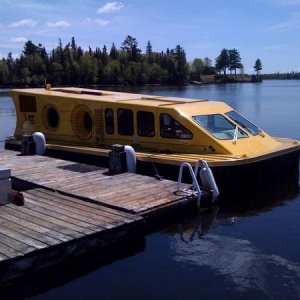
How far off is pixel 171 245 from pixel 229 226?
156 cm

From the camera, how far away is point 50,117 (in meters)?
14.8

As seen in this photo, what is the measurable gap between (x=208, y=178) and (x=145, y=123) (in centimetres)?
282

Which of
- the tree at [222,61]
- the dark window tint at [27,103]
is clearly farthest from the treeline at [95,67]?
the dark window tint at [27,103]

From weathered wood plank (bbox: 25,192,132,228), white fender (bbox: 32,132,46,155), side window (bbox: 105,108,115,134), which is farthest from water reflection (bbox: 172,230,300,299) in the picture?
white fender (bbox: 32,132,46,155)

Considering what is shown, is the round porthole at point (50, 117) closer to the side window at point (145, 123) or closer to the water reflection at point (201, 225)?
the side window at point (145, 123)

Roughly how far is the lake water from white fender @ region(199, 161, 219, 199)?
587mm

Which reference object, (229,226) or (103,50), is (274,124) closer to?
(229,226)

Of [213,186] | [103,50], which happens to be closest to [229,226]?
[213,186]

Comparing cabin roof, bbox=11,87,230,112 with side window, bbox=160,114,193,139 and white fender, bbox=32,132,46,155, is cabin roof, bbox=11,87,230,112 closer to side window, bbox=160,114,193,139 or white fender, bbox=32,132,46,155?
side window, bbox=160,114,193,139

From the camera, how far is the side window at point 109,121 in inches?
504

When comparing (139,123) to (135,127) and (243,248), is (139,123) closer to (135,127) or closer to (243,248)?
(135,127)

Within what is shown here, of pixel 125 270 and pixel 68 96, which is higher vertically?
pixel 68 96

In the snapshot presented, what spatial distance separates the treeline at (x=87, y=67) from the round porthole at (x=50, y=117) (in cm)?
10442

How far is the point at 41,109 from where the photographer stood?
580 inches
